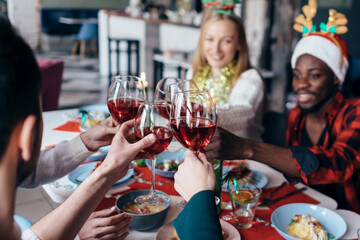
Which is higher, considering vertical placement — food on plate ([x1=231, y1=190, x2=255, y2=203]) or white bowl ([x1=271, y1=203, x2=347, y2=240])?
food on plate ([x1=231, y1=190, x2=255, y2=203])

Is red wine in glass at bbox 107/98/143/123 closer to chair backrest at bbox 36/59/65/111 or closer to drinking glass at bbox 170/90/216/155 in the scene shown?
drinking glass at bbox 170/90/216/155

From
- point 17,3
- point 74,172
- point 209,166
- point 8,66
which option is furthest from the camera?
point 17,3

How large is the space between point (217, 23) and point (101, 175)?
63.4 inches

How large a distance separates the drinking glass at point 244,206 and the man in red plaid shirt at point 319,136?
0.53ft

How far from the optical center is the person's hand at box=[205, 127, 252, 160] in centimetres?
120

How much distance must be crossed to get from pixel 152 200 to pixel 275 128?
116cm

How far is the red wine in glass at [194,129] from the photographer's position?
0.99 meters

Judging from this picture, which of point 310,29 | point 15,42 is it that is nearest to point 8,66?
point 15,42

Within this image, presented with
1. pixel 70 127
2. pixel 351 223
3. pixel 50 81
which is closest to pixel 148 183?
pixel 351 223

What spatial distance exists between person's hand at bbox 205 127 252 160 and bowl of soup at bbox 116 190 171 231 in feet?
0.75

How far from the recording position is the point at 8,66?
1.72 ft

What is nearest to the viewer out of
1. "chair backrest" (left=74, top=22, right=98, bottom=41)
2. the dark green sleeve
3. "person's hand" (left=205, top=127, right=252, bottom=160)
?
the dark green sleeve

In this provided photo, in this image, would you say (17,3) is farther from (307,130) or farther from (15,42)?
(15,42)

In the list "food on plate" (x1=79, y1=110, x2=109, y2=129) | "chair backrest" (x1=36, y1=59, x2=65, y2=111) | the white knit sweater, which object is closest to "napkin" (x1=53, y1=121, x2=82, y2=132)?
"food on plate" (x1=79, y1=110, x2=109, y2=129)
